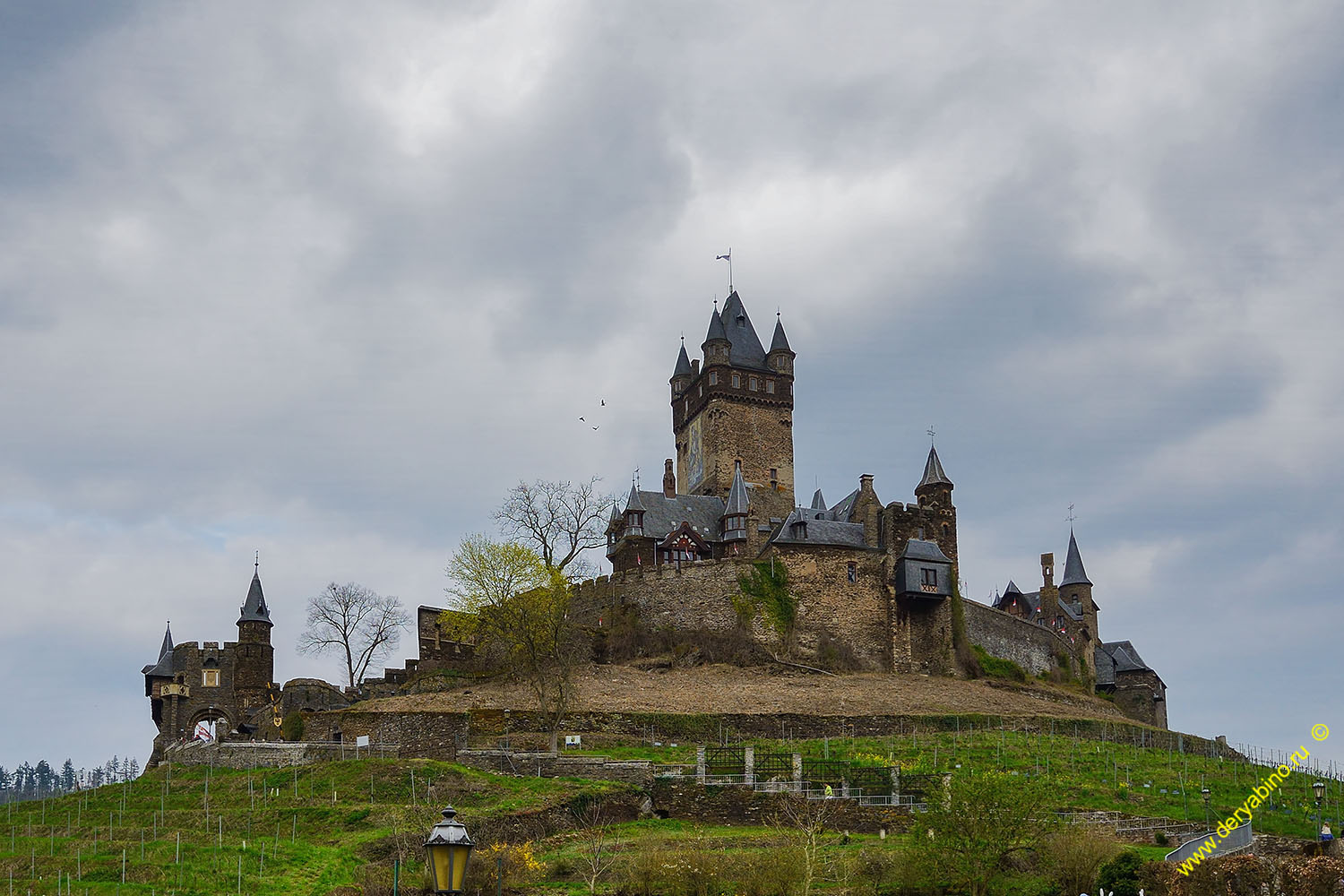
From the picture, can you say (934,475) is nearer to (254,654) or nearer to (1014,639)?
(1014,639)

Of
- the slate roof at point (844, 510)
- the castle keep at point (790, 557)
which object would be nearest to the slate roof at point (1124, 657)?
the castle keep at point (790, 557)

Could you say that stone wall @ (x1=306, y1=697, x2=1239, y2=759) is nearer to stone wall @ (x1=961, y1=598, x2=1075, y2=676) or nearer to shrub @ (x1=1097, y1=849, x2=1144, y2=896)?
stone wall @ (x1=961, y1=598, x2=1075, y2=676)

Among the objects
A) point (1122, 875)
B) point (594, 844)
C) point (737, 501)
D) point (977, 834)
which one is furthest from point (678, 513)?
point (1122, 875)

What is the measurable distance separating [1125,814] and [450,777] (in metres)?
21.2

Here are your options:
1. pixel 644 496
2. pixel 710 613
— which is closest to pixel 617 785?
pixel 710 613

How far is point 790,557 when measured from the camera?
70.6m

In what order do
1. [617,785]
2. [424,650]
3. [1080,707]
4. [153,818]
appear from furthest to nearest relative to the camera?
[1080,707] → [424,650] → [617,785] → [153,818]

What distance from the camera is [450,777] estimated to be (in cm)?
4641

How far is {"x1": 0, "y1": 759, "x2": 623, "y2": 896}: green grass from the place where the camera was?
35500 mm

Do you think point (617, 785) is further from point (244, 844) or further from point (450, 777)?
point (244, 844)

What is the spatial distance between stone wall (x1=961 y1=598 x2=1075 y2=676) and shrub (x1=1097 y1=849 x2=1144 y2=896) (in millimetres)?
38943

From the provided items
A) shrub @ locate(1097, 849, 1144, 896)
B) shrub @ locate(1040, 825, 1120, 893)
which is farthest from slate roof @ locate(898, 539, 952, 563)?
shrub @ locate(1097, 849, 1144, 896)

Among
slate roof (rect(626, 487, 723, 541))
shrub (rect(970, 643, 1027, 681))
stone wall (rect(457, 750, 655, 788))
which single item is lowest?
stone wall (rect(457, 750, 655, 788))

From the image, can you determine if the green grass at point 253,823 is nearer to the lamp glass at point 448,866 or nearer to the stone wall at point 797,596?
the lamp glass at point 448,866
